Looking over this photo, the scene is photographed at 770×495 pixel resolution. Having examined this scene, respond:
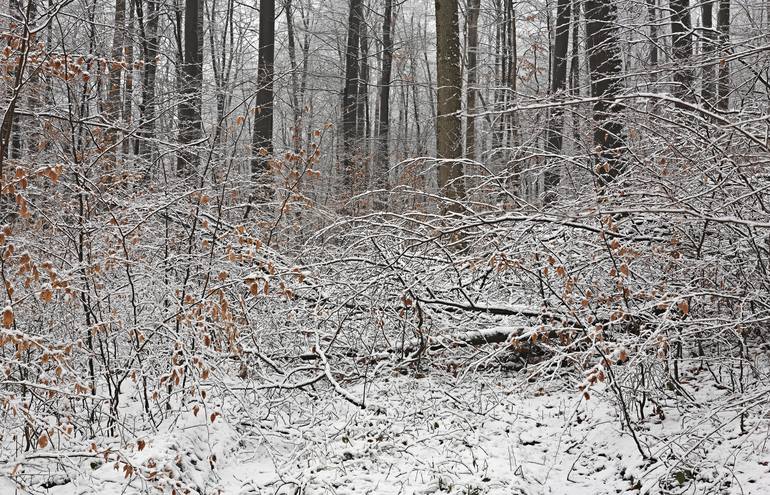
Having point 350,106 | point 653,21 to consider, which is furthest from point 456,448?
point 350,106

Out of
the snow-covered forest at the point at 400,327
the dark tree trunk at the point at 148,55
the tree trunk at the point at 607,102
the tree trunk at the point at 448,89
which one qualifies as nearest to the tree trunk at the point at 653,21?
the snow-covered forest at the point at 400,327

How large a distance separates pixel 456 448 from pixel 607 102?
2.79 m

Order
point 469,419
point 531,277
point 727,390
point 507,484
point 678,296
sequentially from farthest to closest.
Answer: point 531,277 → point 469,419 → point 727,390 → point 507,484 → point 678,296

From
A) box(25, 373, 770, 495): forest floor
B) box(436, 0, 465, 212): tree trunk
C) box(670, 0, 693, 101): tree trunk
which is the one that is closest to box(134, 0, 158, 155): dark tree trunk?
box(436, 0, 465, 212): tree trunk

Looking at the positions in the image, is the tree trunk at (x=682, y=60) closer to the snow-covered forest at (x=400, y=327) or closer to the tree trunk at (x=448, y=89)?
the snow-covered forest at (x=400, y=327)

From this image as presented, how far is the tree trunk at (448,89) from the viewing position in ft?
32.0

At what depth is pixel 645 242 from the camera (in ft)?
18.4

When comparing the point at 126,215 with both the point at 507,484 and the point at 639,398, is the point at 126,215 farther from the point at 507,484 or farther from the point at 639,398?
the point at 639,398

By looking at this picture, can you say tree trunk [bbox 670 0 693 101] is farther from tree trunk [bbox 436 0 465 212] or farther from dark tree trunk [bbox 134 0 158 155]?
dark tree trunk [bbox 134 0 158 155]

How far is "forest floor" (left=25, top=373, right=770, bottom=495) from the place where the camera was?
4.20 metres

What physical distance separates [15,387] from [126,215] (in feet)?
5.18

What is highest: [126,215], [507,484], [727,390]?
[126,215]

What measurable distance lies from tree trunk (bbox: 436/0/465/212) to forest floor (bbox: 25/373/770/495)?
4571 millimetres

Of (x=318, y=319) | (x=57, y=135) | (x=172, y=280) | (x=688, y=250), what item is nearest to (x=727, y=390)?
(x=688, y=250)
